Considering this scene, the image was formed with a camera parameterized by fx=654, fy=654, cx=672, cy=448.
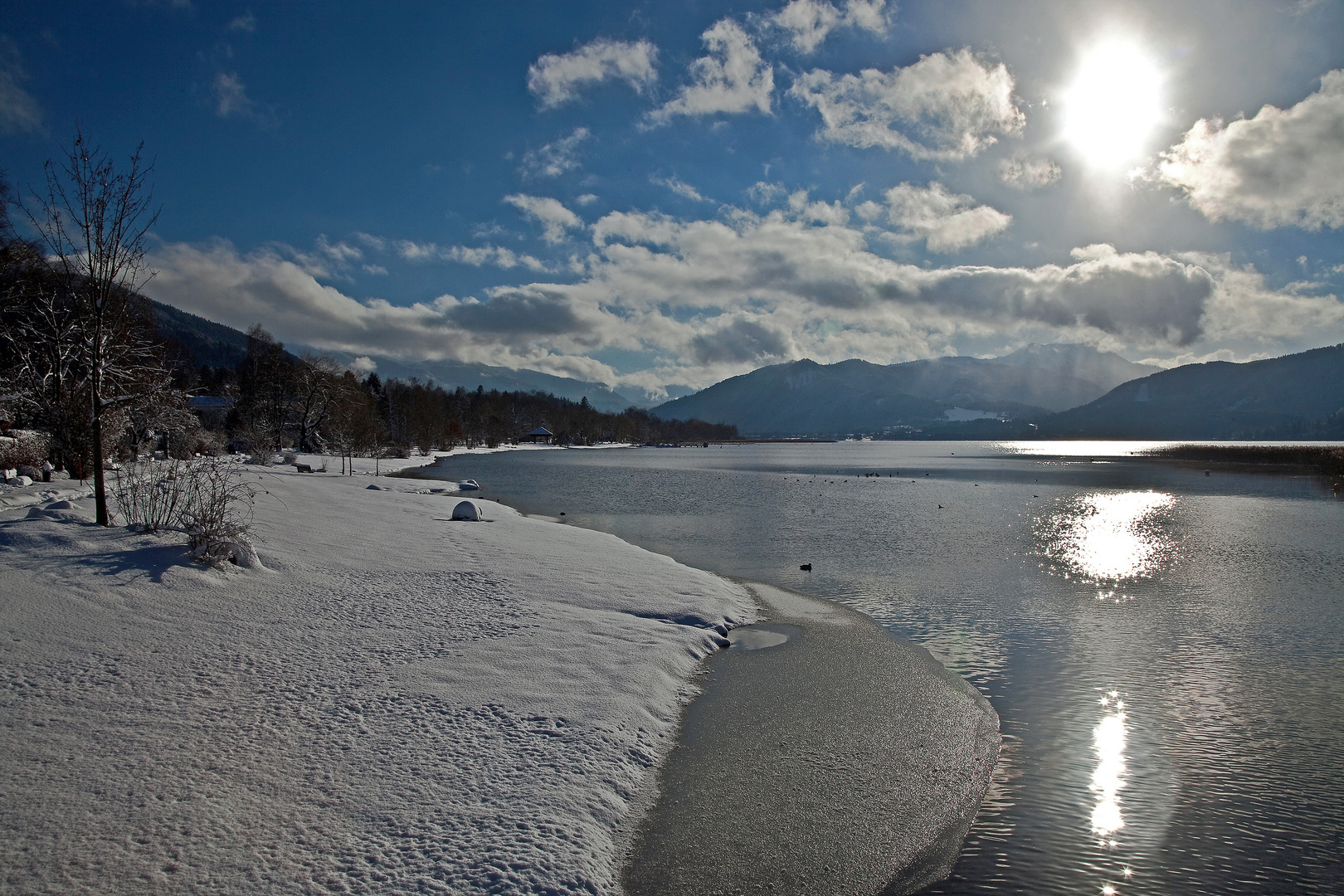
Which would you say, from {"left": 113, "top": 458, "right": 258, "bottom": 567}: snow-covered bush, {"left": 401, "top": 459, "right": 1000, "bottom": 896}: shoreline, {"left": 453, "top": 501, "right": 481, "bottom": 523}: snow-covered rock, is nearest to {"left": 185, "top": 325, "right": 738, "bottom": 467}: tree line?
{"left": 453, "top": 501, "right": 481, "bottom": 523}: snow-covered rock

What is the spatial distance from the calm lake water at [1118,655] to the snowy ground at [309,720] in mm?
3776

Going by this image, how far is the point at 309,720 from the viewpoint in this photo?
20.6ft

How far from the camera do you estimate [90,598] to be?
25.7 ft

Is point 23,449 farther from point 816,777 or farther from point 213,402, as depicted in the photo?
point 213,402

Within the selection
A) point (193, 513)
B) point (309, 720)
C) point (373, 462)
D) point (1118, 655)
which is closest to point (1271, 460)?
A: point (1118, 655)

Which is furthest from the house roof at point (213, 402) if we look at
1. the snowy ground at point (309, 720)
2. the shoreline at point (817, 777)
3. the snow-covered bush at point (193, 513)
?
the shoreline at point (817, 777)

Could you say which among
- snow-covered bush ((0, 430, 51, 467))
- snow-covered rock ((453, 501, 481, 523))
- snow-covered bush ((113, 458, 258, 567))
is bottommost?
snow-covered rock ((453, 501, 481, 523))

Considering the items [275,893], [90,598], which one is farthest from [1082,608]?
[90,598]

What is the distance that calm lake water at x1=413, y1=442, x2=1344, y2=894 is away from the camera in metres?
6.03

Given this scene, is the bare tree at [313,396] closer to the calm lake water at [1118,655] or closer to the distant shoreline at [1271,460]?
the calm lake water at [1118,655]

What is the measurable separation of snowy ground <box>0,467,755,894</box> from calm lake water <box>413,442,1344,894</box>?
3.78 m

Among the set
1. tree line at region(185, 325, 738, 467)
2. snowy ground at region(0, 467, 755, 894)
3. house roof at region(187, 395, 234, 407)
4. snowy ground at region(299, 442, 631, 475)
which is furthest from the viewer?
house roof at region(187, 395, 234, 407)

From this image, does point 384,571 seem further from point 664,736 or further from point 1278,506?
point 1278,506

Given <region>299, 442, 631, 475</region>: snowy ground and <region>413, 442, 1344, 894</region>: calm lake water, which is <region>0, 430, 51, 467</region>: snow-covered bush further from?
<region>299, 442, 631, 475</region>: snowy ground
